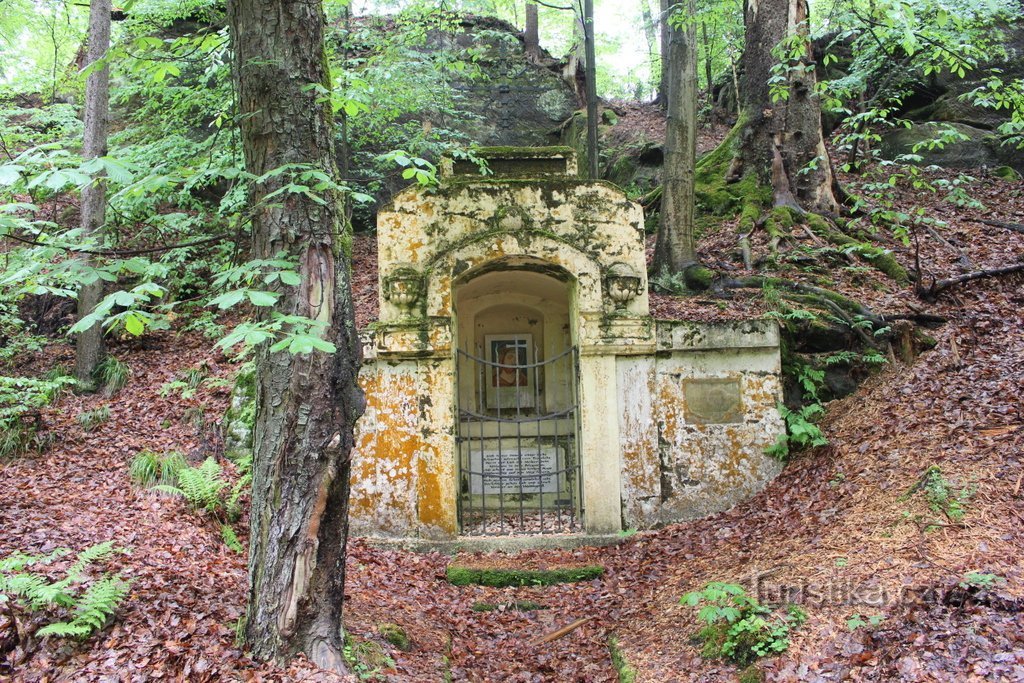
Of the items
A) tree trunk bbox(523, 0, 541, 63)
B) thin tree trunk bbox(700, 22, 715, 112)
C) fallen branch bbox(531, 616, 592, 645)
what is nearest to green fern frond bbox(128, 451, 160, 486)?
fallen branch bbox(531, 616, 592, 645)

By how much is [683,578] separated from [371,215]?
39.2ft

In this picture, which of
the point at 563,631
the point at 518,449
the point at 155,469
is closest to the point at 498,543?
the point at 518,449

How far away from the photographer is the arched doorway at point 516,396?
26.8 feet

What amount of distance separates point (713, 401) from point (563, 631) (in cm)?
302

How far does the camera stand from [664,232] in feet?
32.8

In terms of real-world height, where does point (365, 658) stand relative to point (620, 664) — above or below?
above

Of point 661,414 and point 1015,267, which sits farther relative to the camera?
point 1015,267

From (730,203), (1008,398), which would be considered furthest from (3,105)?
(1008,398)

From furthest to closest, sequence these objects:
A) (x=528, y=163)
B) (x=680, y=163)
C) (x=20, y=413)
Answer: (x=680, y=163) < (x=528, y=163) < (x=20, y=413)

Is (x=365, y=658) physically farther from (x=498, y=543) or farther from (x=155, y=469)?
(x=155, y=469)

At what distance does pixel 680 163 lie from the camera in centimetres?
992

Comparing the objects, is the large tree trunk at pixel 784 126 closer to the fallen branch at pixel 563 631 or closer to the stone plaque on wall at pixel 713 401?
the stone plaque on wall at pixel 713 401

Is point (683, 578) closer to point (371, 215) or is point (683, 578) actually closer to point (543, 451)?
point (543, 451)

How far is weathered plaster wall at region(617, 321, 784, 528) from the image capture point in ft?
23.9
